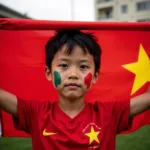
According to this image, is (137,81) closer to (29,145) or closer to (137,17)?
(29,145)

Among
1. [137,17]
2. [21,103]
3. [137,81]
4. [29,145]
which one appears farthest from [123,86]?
[137,17]

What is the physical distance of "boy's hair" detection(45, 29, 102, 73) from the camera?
6.98 ft

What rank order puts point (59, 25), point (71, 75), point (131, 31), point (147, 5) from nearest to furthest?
point (71, 75) < point (59, 25) < point (131, 31) < point (147, 5)

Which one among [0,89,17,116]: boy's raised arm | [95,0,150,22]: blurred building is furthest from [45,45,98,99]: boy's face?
[95,0,150,22]: blurred building

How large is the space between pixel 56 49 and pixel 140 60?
2.80ft

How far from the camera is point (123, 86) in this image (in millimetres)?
2816

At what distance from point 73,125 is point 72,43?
50cm

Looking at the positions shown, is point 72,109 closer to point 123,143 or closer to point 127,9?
point 123,143

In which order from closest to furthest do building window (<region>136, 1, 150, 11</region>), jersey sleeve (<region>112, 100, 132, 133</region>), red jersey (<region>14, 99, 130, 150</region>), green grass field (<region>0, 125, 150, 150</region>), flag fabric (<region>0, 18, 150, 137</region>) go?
red jersey (<region>14, 99, 130, 150</region>), jersey sleeve (<region>112, 100, 132, 133</region>), flag fabric (<region>0, 18, 150, 137</region>), green grass field (<region>0, 125, 150, 150</region>), building window (<region>136, 1, 150, 11</region>)

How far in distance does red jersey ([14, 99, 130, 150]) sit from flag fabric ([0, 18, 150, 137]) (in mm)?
562

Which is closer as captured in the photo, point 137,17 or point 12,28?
point 12,28

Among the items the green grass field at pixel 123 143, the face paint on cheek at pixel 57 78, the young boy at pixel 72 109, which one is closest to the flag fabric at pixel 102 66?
the young boy at pixel 72 109

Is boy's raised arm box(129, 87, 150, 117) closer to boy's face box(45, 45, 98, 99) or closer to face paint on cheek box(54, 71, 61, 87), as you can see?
boy's face box(45, 45, 98, 99)

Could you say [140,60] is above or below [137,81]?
above
